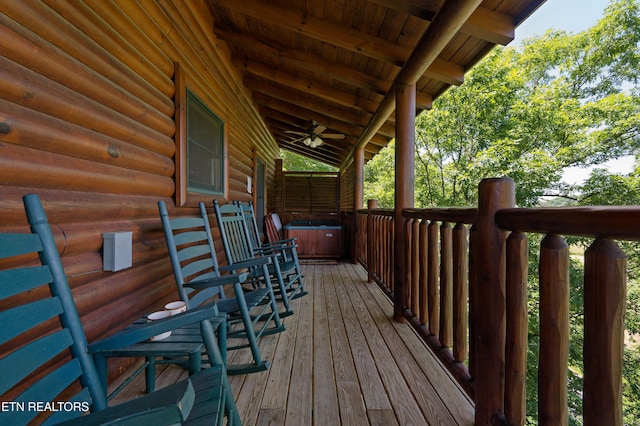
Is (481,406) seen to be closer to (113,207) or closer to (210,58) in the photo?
(113,207)

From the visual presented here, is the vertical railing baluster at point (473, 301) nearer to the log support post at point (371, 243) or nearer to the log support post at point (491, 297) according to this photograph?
the log support post at point (491, 297)

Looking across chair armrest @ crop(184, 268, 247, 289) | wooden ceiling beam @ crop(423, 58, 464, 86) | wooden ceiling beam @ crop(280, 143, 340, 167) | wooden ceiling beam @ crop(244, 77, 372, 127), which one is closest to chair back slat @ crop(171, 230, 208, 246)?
chair armrest @ crop(184, 268, 247, 289)

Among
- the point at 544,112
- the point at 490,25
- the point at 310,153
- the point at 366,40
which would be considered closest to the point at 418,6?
the point at 490,25

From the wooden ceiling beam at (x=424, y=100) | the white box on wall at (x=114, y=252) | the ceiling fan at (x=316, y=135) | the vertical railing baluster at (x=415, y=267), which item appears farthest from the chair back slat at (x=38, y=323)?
the ceiling fan at (x=316, y=135)

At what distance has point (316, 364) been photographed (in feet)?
5.90

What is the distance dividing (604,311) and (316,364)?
1485 mm

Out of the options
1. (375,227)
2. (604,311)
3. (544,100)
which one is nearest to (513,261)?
(604,311)

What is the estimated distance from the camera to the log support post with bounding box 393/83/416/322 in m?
2.51

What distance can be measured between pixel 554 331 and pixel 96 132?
2014mm

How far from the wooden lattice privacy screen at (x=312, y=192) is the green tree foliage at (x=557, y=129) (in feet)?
19.6

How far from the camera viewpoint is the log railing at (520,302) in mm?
702

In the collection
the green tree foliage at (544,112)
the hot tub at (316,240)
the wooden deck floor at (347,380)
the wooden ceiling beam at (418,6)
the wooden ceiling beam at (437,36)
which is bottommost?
the wooden deck floor at (347,380)

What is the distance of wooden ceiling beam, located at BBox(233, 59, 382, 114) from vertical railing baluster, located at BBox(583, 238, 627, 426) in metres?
3.43

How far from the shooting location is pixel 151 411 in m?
0.51
